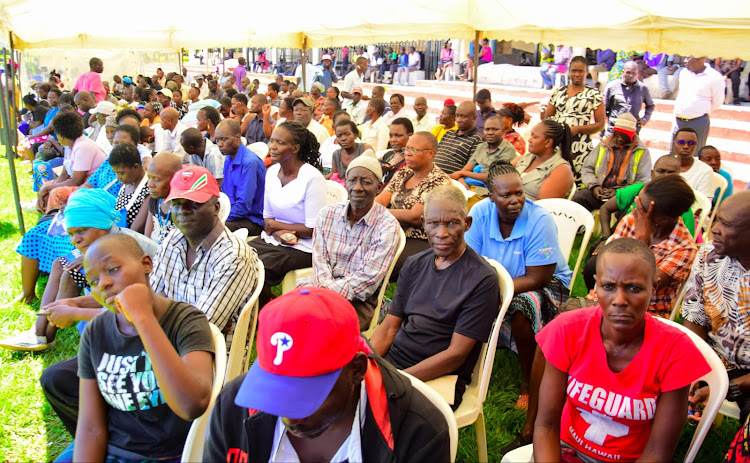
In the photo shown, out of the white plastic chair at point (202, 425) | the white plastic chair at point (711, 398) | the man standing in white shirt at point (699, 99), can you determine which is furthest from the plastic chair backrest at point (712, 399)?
the man standing in white shirt at point (699, 99)

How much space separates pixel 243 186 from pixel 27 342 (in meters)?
1.96

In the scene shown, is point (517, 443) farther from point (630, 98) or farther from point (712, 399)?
point (630, 98)

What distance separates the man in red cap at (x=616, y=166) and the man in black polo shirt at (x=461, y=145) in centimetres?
127

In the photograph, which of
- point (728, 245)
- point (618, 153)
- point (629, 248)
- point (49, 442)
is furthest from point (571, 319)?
point (618, 153)

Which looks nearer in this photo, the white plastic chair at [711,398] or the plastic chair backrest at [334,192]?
the white plastic chair at [711,398]

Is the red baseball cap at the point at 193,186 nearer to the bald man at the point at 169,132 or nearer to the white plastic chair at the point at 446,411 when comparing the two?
the white plastic chair at the point at 446,411

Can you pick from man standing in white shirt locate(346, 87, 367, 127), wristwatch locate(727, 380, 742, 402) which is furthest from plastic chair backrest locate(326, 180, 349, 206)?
man standing in white shirt locate(346, 87, 367, 127)

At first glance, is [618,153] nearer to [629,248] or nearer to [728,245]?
[728,245]

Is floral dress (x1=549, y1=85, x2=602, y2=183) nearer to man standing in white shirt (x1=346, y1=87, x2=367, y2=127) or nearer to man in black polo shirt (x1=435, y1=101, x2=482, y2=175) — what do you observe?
man in black polo shirt (x1=435, y1=101, x2=482, y2=175)

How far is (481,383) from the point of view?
2.61 meters

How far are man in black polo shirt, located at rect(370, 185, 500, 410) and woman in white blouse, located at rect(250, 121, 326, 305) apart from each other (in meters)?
1.46

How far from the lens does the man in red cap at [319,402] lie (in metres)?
1.40

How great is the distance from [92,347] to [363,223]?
1822 mm

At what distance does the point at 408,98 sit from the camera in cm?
1739
